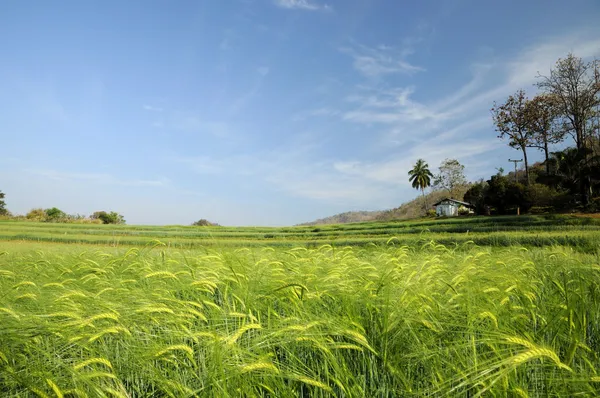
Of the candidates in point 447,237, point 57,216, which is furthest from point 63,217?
point 447,237

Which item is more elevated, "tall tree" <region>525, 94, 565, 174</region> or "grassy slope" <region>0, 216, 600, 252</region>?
"tall tree" <region>525, 94, 565, 174</region>

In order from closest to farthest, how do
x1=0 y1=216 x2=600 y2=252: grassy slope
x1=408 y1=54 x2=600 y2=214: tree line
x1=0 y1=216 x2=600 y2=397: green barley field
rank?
x1=0 y1=216 x2=600 y2=397: green barley field → x1=0 y1=216 x2=600 y2=252: grassy slope → x1=408 y1=54 x2=600 y2=214: tree line

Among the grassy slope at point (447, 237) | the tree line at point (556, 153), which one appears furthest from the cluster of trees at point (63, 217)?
the tree line at point (556, 153)

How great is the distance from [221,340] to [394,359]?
1.04 metres

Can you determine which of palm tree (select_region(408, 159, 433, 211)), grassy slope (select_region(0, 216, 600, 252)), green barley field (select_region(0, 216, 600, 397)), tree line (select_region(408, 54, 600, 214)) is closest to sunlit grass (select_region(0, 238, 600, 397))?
green barley field (select_region(0, 216, 600, 397))

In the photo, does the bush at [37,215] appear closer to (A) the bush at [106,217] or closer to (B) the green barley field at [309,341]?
(A) the bush at [106,217]

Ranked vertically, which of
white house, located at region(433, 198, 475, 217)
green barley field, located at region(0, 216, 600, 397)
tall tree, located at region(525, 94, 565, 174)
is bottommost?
green barley field, located at region(0, 216, 600, 397)

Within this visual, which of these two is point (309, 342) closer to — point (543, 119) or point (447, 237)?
point (447, 237)

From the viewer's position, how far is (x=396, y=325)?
236 centimetres

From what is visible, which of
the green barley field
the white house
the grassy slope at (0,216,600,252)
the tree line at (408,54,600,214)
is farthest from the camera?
the white house

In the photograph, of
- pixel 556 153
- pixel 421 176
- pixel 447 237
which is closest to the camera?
pixel 447 237

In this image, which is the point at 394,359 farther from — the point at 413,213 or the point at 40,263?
the point at 413,213

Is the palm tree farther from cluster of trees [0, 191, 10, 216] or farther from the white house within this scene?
cluster of trees [0, 191, 10, 216]

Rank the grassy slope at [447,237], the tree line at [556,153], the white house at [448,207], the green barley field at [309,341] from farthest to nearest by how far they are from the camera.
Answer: the white house at [448,207] → the tree line at [556,153] → the grassy slope at [447,237] → the green barley field at [309,341]
